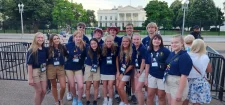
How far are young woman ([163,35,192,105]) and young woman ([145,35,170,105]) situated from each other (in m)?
0.22

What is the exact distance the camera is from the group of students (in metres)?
3.21

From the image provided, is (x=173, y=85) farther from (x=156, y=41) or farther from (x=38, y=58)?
(x=38, y=58)

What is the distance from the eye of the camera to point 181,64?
297 cm

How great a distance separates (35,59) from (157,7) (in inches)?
1701

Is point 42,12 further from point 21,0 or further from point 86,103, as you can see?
point 86,103

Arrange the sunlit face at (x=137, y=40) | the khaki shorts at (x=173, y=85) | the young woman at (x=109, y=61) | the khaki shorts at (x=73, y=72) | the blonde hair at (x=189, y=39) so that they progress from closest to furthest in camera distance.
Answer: the khaki shorts at (x=173, y=85), the blonde hair at (x=189, y=39), the sunlit face at (x=137, y=40), the young woman at (x=109, y=61), the khaki shorts at (x=73, y=72)

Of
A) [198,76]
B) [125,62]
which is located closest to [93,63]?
[125,62]

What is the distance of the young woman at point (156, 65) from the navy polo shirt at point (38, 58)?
216 cm

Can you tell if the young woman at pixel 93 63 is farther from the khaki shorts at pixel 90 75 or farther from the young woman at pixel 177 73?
the young woman at pixel 177 73

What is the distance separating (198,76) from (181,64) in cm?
55

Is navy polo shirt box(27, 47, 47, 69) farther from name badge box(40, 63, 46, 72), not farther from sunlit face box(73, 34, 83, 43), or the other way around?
sunlit face box(73, 34, 83, 43)

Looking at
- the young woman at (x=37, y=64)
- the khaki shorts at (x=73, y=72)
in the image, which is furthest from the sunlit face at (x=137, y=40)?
the young woman at (x=37, y=64)

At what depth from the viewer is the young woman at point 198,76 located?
3.18 meters

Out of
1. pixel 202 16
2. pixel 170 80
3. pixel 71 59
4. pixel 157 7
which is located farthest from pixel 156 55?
pixel 157 7
